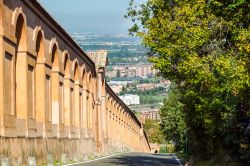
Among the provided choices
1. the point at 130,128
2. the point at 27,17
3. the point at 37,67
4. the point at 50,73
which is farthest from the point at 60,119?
the point at 130,128

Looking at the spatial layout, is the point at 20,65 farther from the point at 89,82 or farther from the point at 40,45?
the point at 89,82

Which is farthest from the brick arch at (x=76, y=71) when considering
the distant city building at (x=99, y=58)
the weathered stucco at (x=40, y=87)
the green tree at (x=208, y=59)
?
the green tree at (x=208, y=59)

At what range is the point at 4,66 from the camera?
29219mm

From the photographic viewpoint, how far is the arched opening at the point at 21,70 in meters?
33.1

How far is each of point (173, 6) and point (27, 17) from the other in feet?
24.7

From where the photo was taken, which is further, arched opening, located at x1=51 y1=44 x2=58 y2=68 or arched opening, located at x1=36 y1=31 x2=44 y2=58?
arched opening, located at x1=51 y1=44 x2=58 y2=68

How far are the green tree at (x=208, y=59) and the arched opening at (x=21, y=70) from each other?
5.90 metres

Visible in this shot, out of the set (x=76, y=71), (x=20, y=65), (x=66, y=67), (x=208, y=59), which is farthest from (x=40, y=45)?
(x=76, y=71)

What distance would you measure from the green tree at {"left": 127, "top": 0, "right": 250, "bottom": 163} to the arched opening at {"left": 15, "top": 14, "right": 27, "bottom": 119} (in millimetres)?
5900

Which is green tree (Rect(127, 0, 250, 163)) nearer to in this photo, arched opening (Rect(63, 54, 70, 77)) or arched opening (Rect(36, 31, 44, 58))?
arched opening (Rect(36, 31, 44, 58))

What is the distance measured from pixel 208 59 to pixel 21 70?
10.3 meters

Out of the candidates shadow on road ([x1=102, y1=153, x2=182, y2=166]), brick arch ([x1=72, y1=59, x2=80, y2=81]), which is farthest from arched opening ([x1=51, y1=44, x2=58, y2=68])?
brick arch ([x1=72, y1=59, x2=80, y2=81])

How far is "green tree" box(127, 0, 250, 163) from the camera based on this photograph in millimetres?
24234

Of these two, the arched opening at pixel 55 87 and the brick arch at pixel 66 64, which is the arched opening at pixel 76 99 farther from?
the arched opening at pixel 55 87
